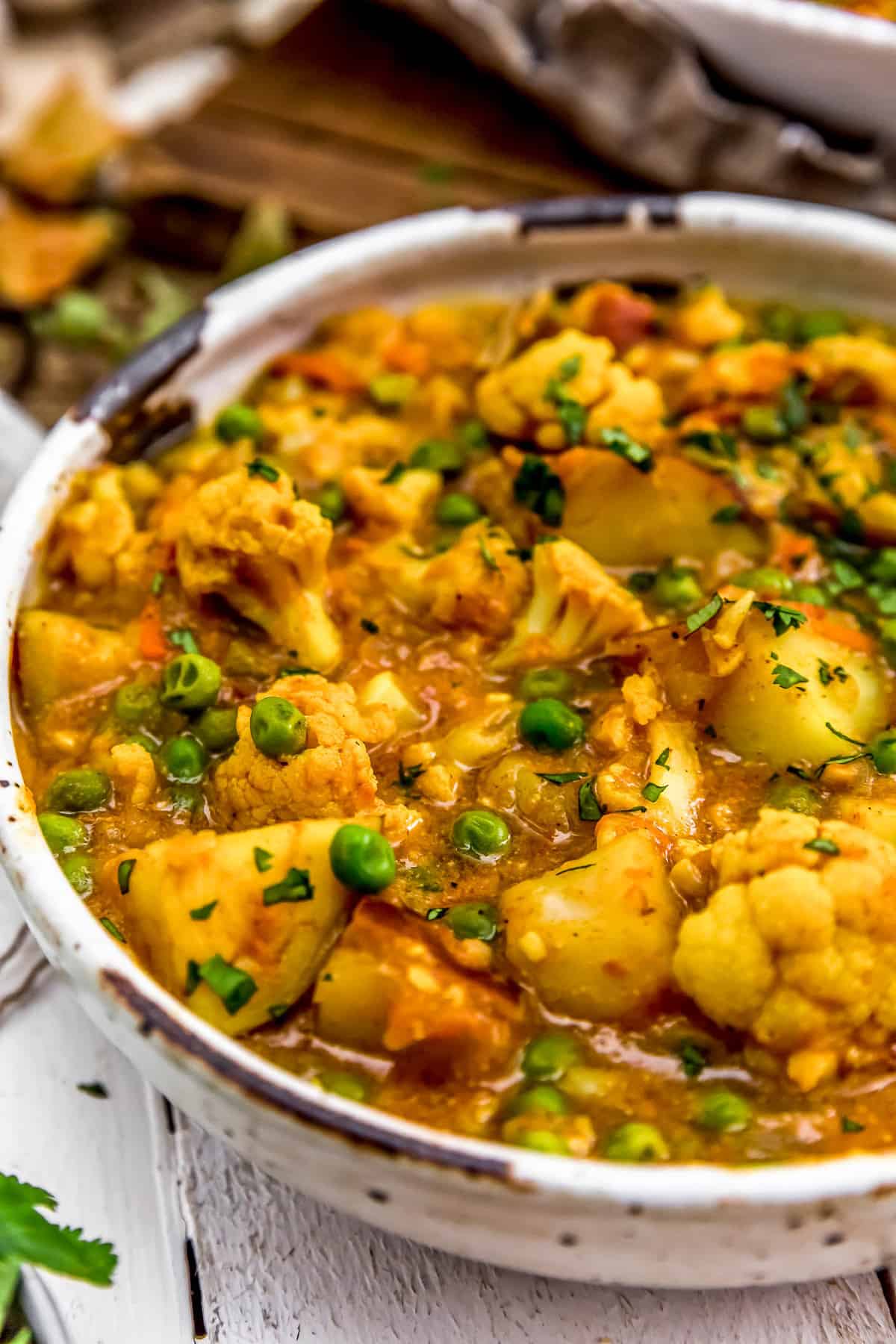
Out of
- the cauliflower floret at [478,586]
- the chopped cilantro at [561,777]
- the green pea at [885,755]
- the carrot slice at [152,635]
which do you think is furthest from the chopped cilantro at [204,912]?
the green pea at [885,755]

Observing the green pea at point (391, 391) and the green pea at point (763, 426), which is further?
the green pea at point (391, 391)

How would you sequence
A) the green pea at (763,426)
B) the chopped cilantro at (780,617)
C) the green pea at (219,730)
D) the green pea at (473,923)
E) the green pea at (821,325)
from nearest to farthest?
1. the green pea at (473,923)
2. the chopped cilantro at (780,617)
3. the green pea at (219,730)
4. the green pea at (763,426)
5. the green pea at (821,325)

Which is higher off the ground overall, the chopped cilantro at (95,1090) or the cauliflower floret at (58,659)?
the cauliflower floret at (58,659)

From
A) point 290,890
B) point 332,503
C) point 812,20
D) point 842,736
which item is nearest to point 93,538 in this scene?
point 332,503

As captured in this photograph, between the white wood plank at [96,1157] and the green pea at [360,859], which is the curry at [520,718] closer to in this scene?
the green pea at [360,859]

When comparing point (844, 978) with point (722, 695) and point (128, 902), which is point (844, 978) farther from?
point (128, 902)

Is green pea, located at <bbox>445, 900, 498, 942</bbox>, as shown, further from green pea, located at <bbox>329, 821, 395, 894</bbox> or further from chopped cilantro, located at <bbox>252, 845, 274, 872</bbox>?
chopped cilantro, located at <bbox>252, 845, 274, 872</bbox>
